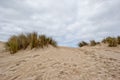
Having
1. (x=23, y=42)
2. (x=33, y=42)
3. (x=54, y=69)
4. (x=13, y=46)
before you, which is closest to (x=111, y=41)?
(x=33, y=42)

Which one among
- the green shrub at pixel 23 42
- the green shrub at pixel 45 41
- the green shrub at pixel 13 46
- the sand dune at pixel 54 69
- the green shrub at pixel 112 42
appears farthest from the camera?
the green shrub at pixel 112 42

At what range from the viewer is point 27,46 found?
740 centimetres

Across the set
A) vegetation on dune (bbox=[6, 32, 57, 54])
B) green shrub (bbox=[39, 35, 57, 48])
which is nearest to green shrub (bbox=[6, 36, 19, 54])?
vegetation on dune (bbox=[6, 32, 57, 54])

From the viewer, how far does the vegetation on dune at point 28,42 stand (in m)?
7.17

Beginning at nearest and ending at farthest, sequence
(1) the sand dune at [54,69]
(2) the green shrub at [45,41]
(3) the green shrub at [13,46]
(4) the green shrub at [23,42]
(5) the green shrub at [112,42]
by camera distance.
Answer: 1. (1) the sand dune at [54,69]
2. (3) the green shrub at [13,46]
3. (2) the green shrub at [45,41]
4. (4) the green shrub at [23,42]
5. (5) the green shrub at [112,42]

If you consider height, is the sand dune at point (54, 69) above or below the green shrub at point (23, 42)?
below

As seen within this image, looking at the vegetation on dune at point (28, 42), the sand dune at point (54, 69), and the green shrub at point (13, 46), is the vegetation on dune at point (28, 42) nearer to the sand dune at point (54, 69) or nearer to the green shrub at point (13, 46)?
the green shrub at point (13, 46)

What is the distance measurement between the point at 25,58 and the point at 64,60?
139cm

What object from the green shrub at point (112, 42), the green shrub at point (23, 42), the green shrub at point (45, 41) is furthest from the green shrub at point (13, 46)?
the green shrub at point (112, 42)

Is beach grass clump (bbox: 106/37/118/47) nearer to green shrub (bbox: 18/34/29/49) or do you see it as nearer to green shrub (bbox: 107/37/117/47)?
green shrub (bbox: 107/37/117/47)

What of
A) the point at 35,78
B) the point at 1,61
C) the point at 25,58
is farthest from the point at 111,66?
the point at 1,61

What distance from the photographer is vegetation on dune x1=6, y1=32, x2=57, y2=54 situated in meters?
7.17

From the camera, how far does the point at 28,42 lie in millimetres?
7438

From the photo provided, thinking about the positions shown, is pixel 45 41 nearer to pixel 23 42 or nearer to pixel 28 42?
pixel 28 42
